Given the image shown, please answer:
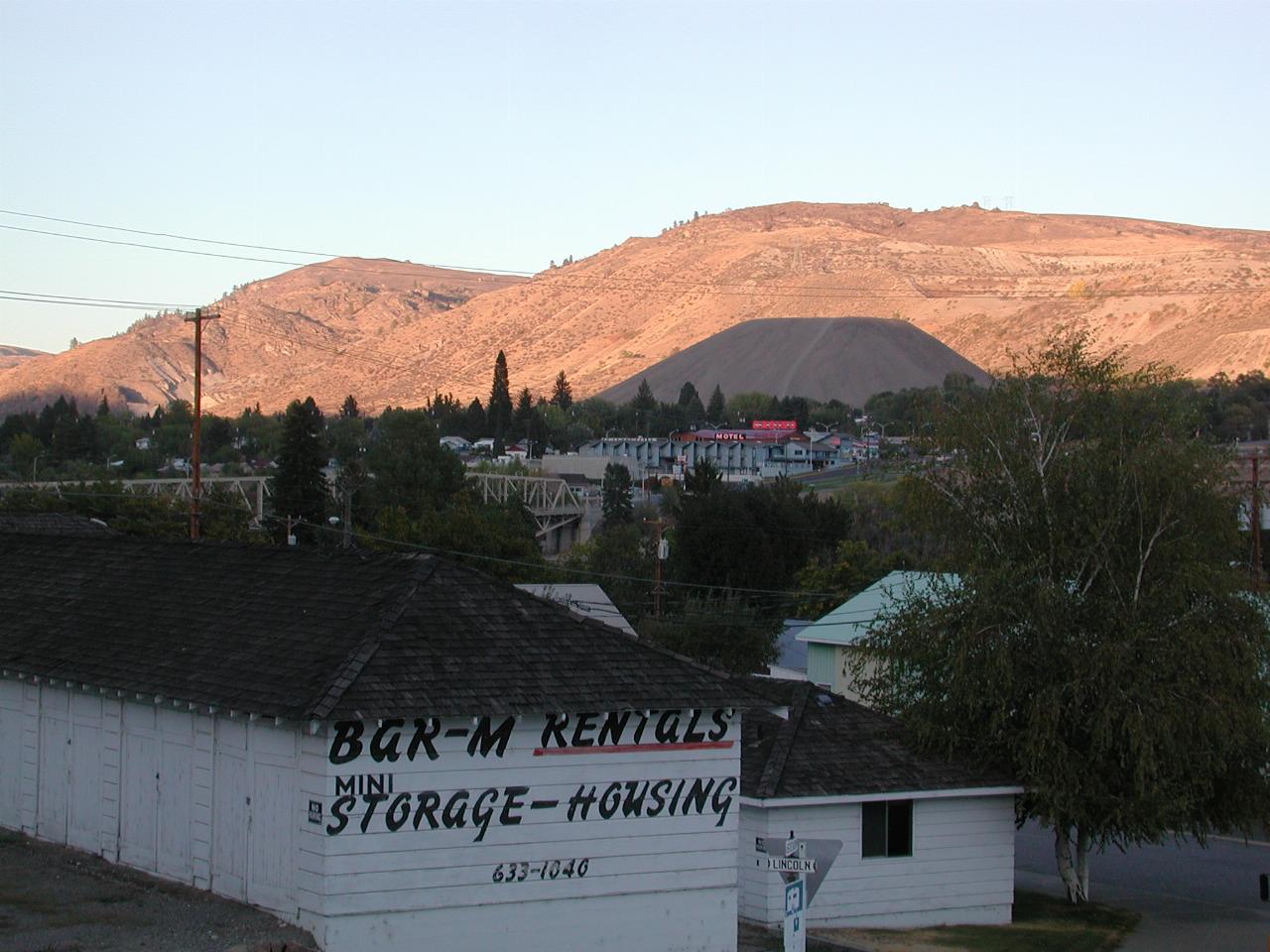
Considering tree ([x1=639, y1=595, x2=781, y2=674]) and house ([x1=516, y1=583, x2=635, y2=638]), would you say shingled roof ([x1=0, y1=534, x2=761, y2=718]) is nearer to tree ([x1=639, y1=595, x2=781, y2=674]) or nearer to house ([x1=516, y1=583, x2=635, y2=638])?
house ([x1=516, y1=583, x2=635, y2=638])

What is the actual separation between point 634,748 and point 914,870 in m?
8.38

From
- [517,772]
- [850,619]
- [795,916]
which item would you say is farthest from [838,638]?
[795,916]

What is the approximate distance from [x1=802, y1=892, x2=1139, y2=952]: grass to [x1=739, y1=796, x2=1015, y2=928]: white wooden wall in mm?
346

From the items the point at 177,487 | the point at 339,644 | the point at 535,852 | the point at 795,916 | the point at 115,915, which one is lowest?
the point at 115,915

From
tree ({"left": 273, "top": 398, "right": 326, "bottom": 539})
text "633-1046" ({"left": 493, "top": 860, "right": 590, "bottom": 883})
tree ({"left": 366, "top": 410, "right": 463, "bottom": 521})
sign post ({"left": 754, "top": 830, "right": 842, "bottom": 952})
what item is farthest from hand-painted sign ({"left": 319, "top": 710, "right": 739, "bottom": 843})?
tree ({"left": 366, "top": 410, "right": 463, "bottom": 521})

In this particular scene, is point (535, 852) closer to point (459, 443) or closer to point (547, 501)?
point (547, 501)

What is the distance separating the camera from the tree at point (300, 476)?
3442 inches

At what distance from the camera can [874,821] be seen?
2578 cm

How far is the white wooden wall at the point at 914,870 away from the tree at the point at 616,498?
7401 centimetres

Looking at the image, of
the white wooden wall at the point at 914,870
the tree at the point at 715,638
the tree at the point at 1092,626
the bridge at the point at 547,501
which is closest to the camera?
the white wooden wall at the point at 914,870

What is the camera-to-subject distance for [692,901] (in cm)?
1986

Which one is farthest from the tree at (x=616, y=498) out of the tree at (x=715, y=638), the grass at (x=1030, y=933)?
the grass at (x=1030, y=933)

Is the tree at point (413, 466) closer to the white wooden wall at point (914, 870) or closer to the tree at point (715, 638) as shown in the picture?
the tree at point (715, 638)

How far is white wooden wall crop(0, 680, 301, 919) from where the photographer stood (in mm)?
18203
